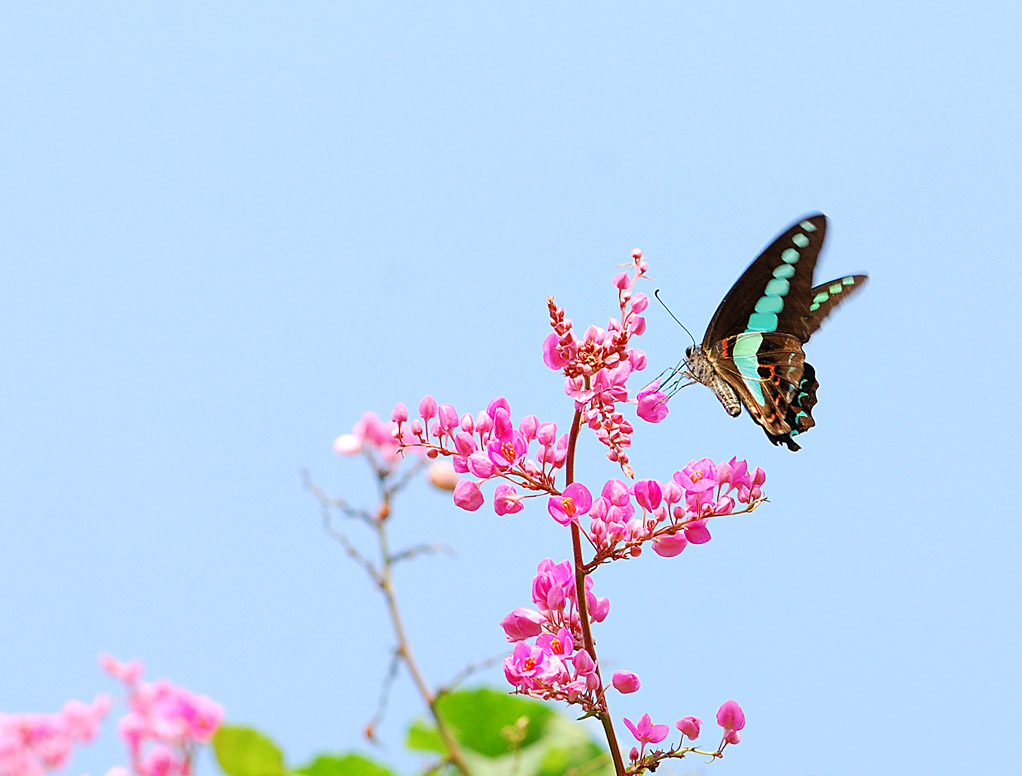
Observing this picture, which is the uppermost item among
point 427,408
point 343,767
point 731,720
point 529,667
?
point 427,408

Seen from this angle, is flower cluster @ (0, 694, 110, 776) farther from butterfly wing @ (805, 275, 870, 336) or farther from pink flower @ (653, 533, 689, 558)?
butterfly wing @ (805, 275, 870, 336)

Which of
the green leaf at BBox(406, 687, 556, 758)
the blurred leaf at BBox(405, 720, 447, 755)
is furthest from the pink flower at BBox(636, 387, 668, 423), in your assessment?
the blurred leaf at BBox(405, 720, 447, 755)

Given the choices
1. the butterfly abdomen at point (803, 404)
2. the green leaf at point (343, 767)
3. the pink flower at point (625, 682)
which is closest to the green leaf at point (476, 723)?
the green leaf at point (343, 767)

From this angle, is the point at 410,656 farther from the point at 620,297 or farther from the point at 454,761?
the point at 620,297

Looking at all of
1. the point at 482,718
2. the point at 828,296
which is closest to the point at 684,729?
the point at 828,296

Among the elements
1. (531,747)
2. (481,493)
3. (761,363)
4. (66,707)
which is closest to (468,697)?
(531,747)

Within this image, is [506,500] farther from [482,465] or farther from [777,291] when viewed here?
[777,291]
